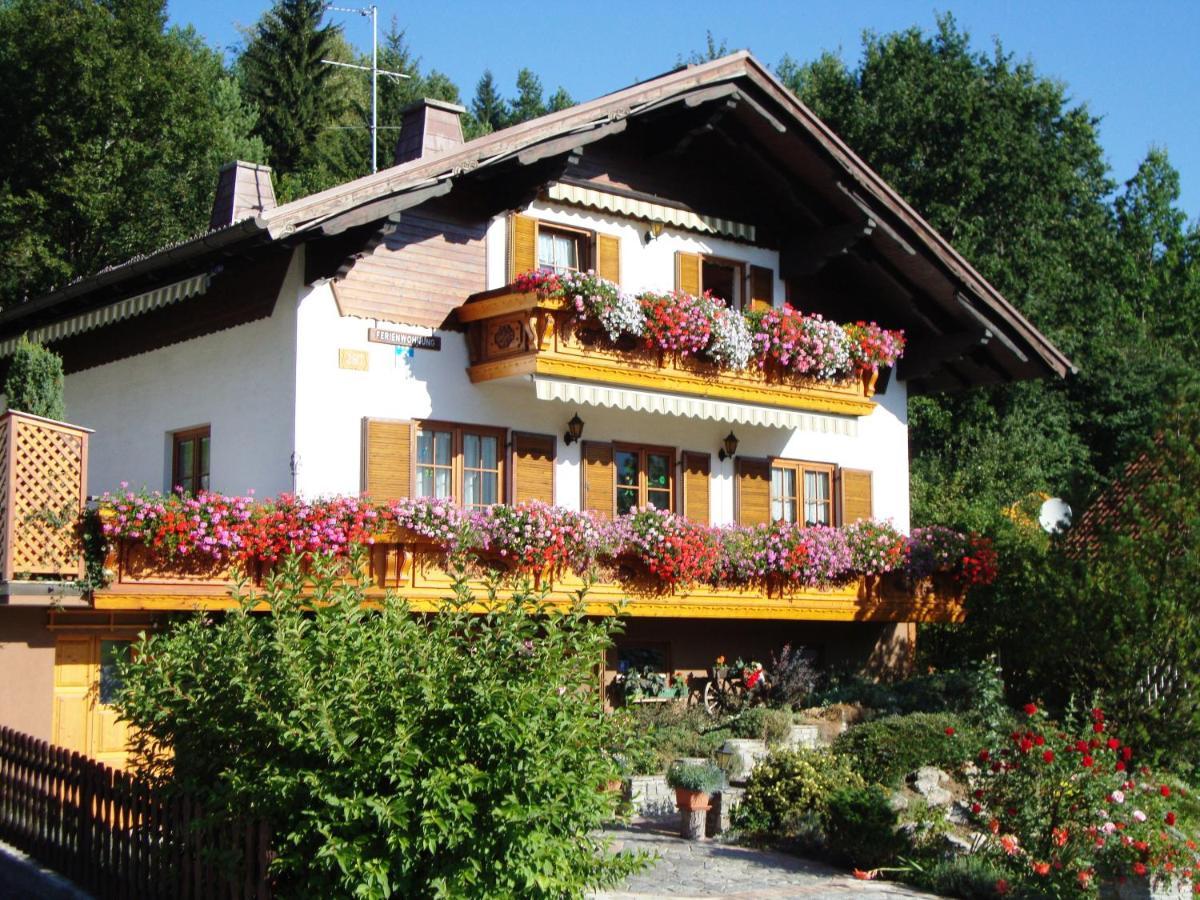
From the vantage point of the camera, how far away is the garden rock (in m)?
16.0

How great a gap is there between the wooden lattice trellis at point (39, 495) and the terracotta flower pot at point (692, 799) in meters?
6.40

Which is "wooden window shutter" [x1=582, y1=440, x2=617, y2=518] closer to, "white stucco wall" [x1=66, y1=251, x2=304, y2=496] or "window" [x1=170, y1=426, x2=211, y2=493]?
"white stucco wall" [x1=66, y1=251, x2=304, y2=496]

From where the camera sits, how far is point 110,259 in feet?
118

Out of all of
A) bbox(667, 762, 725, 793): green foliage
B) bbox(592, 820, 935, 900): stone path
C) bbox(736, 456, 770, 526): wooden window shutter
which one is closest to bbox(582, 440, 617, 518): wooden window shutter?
bbox(736, 456, 770, 526): wooden window shutter

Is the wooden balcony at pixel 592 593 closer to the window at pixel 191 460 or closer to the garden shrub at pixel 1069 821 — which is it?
the window at pixel 191 460

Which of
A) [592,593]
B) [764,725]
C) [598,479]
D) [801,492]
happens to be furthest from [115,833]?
[801,492]

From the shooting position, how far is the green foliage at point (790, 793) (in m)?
15.0

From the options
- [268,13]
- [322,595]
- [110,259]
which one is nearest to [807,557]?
[322,595]

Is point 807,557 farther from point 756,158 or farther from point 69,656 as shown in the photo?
point 69,656

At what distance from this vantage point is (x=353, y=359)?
1792 centimetres

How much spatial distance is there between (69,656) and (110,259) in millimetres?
21736

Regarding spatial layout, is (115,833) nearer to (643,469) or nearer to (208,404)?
(208,404)

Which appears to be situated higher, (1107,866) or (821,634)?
(821,634)

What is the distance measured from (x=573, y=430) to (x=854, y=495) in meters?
5.62
